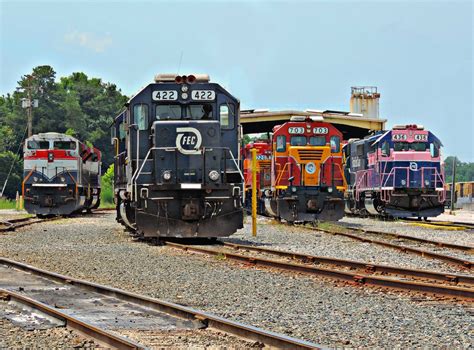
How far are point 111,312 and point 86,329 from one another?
120 centimetres

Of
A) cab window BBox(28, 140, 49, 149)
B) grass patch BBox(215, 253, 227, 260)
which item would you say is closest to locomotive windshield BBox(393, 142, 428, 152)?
cab window BBox(28, 140, 49, 149)

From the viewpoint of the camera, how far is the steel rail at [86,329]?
575 cm

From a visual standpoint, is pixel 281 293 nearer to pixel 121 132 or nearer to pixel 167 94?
pixel 167 94

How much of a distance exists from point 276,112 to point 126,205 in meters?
22.1

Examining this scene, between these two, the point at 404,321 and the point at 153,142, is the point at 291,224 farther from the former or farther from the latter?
the point at 404,321

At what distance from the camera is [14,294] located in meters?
8.42

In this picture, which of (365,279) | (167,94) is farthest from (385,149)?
(365,279)

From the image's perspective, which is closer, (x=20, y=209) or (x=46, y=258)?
(x=46, y=258)

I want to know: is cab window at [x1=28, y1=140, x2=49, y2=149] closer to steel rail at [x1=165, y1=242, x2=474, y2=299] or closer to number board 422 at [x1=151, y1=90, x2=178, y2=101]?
Answer: number board 422 at [x1=151, y1=90, x2=178, y2=101]

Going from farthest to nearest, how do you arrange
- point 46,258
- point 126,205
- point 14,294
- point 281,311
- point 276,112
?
1. point 276,112
2. point 126,205
3. point 46,258
4. point 14,294
5. point 281,311

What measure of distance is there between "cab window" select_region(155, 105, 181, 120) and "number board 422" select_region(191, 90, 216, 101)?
0.38m

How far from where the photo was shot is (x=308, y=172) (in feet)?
77.5

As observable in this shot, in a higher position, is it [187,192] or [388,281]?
[187,192]

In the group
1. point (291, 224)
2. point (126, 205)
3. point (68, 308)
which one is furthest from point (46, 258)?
point (291, 224)
